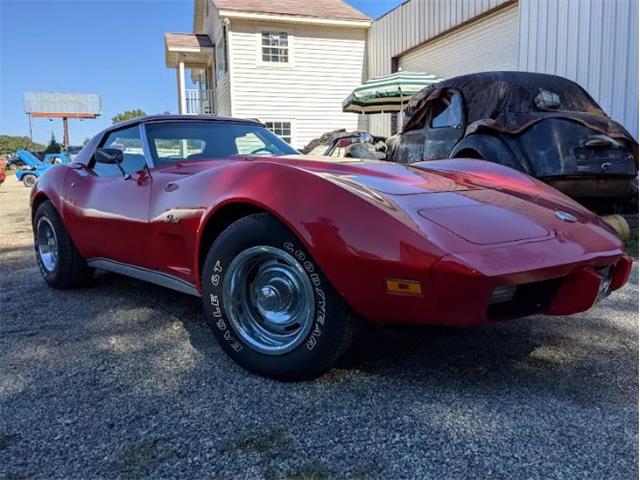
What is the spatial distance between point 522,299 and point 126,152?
108 inches

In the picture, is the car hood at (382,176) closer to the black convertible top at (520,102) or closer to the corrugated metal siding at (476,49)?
the black convertible top at (520,102)

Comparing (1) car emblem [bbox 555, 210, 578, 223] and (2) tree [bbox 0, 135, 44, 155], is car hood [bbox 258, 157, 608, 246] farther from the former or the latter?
(2) tree [bbox 0, 135, 44, 155]

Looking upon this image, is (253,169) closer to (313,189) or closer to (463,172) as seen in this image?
(313,189)

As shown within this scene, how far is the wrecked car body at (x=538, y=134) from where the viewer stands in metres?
5.13

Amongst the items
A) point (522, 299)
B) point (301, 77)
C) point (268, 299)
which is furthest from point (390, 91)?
point (522, 299)

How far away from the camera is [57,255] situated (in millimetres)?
4117

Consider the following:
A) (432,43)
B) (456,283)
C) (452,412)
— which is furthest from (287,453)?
(432,43)

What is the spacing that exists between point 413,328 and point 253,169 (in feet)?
3.27

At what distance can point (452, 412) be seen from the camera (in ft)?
6.88

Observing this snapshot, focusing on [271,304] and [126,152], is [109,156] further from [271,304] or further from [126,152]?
[271,304]

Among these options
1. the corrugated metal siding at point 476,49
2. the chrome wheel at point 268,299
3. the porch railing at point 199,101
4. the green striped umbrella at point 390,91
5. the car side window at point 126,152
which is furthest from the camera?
the porch railing at point 199,101

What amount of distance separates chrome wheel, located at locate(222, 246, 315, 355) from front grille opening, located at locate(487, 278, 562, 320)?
718 mm

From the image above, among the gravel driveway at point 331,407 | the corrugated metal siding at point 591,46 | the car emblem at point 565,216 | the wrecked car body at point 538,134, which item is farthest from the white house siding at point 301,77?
the car emblem at point 565,216

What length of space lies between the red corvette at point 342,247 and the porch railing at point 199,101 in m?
18.1
